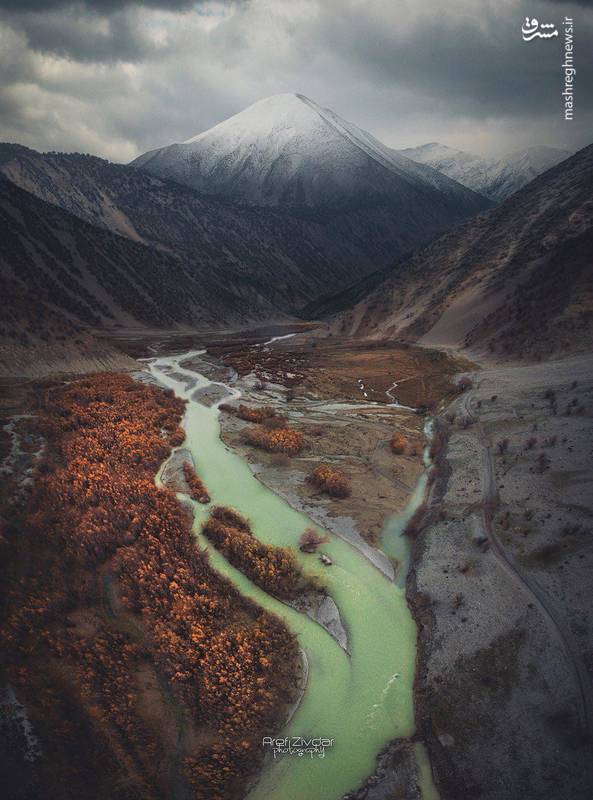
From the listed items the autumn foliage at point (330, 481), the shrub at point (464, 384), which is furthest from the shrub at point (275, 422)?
the shrub at point (464, 384)

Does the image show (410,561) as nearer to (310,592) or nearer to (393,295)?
(310,592)

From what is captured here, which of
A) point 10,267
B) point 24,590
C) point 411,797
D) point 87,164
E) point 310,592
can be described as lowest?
point 411,797

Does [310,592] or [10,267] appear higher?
[10,267]

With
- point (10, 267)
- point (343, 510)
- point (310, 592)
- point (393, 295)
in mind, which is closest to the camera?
point (310, 592)

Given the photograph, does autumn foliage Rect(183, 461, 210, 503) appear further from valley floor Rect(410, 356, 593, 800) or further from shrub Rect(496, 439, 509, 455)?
shrub Rect(496, 439, 509, 455)

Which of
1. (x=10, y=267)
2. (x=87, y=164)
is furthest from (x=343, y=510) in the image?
(x=87, y=164)

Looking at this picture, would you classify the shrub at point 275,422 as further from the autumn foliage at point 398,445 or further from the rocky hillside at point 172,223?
the rocky hillside at point 172,223

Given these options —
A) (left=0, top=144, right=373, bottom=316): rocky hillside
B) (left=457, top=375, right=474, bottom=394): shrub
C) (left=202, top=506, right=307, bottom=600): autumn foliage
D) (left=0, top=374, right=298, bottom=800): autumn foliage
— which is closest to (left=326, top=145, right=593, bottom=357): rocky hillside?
(left=457, top=375, right=474, bottom=394): shrub
